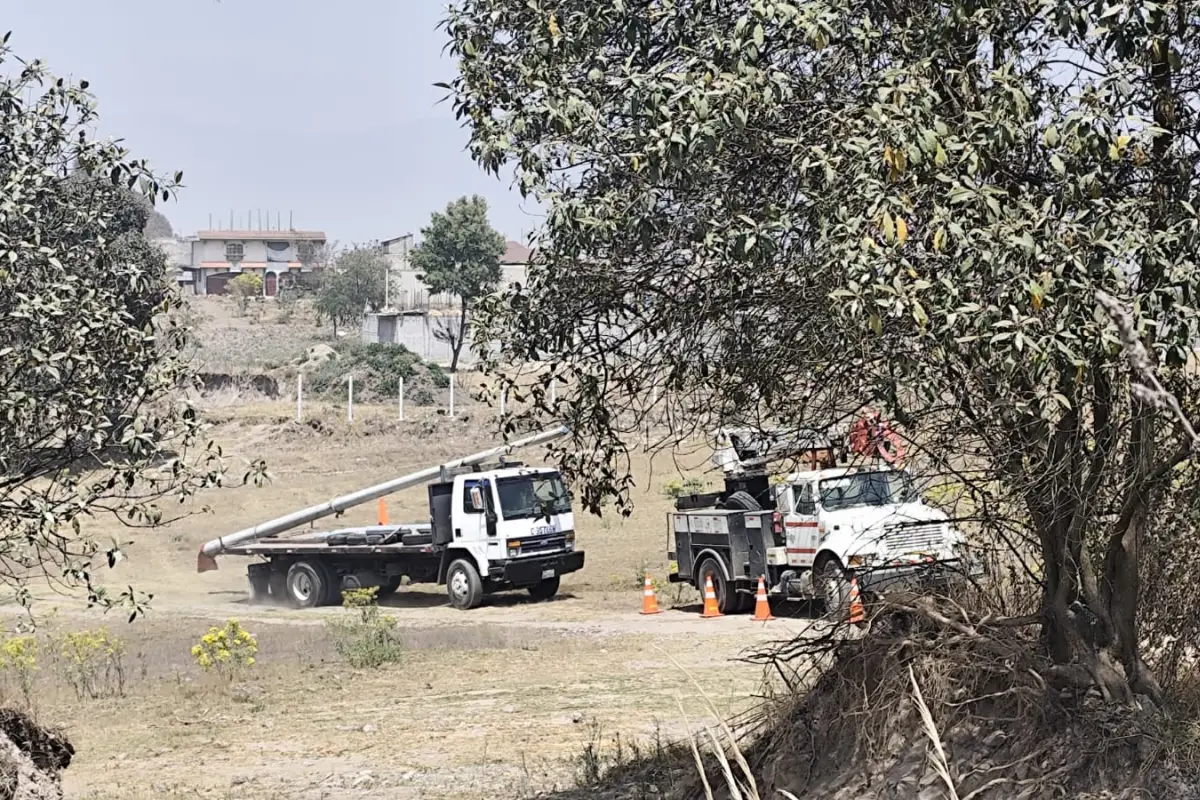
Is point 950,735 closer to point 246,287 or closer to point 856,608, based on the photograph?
point 856,608

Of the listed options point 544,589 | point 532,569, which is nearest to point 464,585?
point 532,569

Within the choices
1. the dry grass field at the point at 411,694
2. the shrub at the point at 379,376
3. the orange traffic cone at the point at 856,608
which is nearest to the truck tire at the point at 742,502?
the dry grass field at the point at 411,694

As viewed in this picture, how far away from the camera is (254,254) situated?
125m

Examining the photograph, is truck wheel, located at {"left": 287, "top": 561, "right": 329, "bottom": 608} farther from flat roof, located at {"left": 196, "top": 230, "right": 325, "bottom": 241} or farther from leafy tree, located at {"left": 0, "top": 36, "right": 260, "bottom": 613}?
flat roof, located at {"left": 196, "top": 230, "right": 325, "bottom": 241}

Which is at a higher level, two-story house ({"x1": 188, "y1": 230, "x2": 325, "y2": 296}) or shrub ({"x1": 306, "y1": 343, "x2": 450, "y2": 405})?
two-story house ({"x1": 188, "y1": 230, "x2": 325, "y2": 296})

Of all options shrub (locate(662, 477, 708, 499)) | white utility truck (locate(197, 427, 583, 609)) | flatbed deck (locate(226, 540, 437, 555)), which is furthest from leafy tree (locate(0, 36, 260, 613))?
shrub (locate(662, 477, 708, 499))

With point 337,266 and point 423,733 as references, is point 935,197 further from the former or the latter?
point 337,266

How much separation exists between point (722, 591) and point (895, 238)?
16.4m

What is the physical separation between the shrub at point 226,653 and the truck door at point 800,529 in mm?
7221

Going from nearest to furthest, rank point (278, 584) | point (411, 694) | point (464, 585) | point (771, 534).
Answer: point (411, 694), point (771, 534), point (464, 585), point (278, 584)

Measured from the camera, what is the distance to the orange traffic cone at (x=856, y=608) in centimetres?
842

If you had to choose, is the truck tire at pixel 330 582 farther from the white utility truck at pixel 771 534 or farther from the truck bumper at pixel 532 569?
the white utility truck at pixel 771 534

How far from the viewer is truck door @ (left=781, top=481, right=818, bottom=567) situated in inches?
755

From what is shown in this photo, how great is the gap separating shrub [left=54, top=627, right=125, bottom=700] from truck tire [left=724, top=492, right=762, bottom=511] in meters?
8.67
